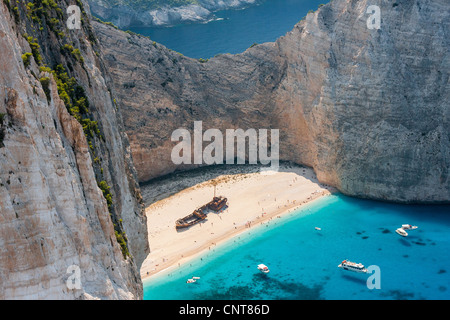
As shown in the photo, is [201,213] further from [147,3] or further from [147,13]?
[147,3]

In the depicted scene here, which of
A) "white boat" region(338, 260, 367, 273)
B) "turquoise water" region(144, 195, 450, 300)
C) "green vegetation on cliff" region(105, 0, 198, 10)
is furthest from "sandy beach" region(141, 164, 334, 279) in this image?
"green vegetation on cliff" region(105, 0, 198, 10)

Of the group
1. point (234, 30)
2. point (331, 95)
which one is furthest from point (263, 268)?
point (234, 30)

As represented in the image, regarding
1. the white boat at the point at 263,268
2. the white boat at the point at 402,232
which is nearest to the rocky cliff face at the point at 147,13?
the white boat at the point at 402,232

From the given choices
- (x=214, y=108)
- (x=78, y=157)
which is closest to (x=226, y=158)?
(x=214, y=108)

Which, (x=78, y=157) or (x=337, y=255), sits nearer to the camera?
(x=78, y=157)

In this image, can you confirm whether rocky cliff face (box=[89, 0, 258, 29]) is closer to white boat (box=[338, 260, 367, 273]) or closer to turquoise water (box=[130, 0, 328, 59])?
turquoise water (box=[130, 0, 328, 59])

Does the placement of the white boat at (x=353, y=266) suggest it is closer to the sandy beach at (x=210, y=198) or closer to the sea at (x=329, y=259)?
the sea at (x=329, y=259)

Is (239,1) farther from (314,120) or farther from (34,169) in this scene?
(34,169)
